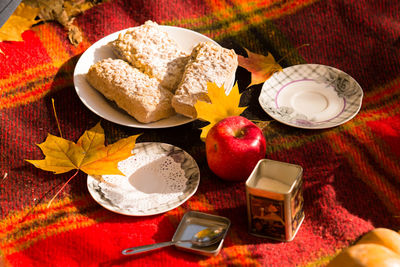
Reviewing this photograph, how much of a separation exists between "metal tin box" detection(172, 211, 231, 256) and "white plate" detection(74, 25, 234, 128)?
0.25m

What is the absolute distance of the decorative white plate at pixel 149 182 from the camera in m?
0.86

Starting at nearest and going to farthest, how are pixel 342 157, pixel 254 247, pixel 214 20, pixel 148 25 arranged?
pixel 254 247, pixel 342 157, pixel 148 25, pixel 214 20

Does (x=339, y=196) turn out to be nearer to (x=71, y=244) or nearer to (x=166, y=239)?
(x=166, y=239)

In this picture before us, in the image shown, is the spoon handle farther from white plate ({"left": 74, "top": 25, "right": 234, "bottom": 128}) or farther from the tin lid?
white plate ({"left": 74, "top": 25, "right": 234, "bottom": 128})

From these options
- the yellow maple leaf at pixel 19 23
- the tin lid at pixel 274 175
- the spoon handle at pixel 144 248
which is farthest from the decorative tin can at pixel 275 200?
the yellow maple leaf at pixel 19 23

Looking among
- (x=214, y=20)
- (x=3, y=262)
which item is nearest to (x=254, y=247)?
(x=3, y=262)

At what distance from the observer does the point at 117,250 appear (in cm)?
79

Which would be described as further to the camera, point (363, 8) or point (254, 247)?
point (363, 8)

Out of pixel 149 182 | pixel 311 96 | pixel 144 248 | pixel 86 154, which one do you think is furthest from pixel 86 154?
pixel 311 96

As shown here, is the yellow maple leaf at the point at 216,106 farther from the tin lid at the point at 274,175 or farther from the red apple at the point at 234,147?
the tin lid at the point at 274,175

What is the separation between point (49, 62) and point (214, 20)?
0.45 metres

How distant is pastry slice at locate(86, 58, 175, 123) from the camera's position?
39.2 inches

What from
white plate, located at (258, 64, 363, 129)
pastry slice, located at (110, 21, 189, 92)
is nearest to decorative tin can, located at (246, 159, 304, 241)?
white plate, located at (258, 64, 363, 129)

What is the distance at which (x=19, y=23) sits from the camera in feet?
3.97
